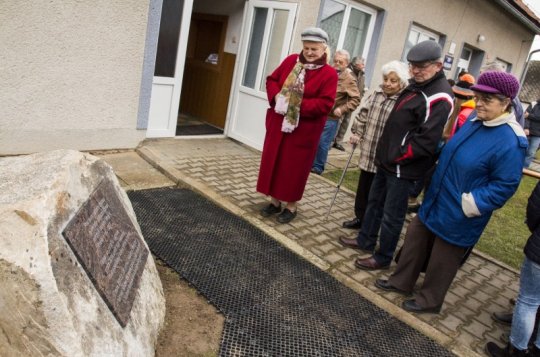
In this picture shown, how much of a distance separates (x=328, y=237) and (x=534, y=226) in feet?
6.36

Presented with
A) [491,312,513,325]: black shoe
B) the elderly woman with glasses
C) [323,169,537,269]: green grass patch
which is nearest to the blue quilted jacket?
the elderly woman with glasses

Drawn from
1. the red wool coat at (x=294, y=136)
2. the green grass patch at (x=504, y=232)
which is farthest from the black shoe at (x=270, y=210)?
the green grass patch at (x=504, y=232)

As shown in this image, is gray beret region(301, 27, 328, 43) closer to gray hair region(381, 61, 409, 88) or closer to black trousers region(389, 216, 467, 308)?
gray hair region(381, 61, 409, 88)

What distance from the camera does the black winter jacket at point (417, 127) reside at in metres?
3.15

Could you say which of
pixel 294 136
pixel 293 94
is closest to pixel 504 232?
pixel 294 136

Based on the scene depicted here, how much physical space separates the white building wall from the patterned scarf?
2.39m

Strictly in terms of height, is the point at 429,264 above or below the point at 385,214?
below

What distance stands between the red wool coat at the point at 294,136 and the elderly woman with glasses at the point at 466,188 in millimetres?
1273

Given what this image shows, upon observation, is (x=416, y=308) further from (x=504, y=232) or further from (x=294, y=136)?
(x=504, y=232)

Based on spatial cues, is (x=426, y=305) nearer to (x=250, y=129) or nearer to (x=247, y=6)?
(x=250, y=129)

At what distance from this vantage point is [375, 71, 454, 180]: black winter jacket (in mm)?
3152

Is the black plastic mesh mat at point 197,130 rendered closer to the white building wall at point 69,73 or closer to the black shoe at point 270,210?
the white building wall at point 69,73

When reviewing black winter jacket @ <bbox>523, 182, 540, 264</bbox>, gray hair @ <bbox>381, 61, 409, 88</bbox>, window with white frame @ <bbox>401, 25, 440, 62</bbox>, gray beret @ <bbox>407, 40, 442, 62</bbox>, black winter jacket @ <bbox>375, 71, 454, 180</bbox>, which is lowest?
black winter jacket @ <bbox>523, 182, 540, 264</bbox>

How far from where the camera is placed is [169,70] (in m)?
6.14
